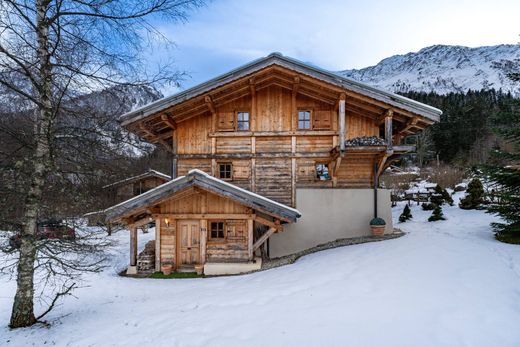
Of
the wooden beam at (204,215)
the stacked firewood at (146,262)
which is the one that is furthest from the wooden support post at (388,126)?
the stacked firewood at (146,262)

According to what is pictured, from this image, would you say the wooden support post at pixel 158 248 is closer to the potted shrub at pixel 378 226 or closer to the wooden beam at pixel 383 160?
the potted shrub at pixel 378 226

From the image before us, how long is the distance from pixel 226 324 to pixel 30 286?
4626 mm

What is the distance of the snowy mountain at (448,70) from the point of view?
105088mm

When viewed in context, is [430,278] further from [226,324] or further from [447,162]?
[447,162]

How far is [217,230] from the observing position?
37.2 feet

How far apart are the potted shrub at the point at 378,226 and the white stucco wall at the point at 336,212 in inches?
19.1

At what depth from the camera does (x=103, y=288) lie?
912 centimetres

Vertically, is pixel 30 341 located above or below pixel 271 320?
below

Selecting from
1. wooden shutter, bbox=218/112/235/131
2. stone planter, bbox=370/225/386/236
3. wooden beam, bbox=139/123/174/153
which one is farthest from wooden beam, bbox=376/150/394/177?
wooden beam, bbox=139/123/174/153

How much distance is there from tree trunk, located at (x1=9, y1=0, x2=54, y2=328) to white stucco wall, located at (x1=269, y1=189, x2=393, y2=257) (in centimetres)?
927

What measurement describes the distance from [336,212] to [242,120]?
6065mm

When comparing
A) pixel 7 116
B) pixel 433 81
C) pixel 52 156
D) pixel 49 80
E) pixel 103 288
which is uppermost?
pixel 433 81

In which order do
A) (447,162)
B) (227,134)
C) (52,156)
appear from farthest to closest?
(447,162) < (227,134) < (52,156)

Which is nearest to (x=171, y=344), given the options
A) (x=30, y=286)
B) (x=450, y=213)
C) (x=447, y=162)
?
(x=30, y=286)
